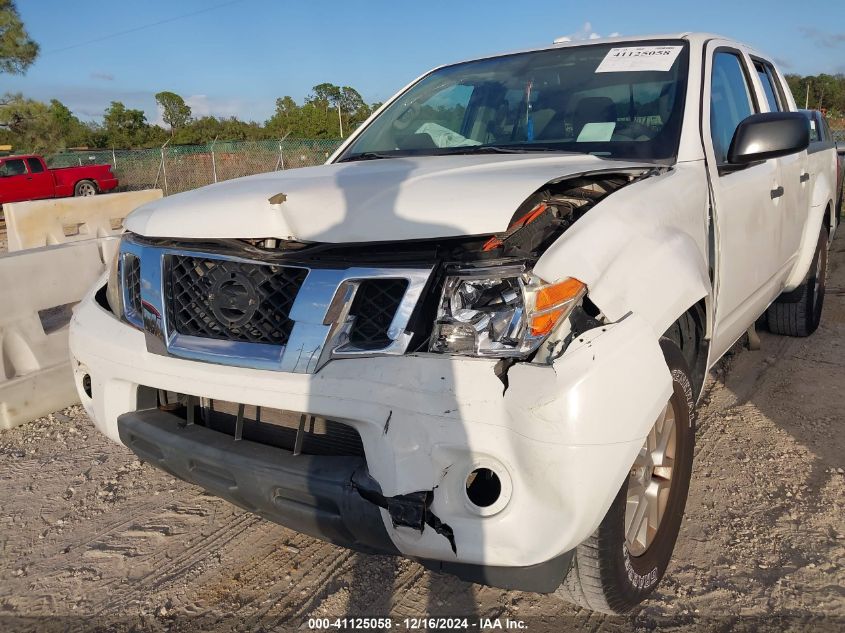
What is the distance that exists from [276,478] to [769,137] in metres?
2.31

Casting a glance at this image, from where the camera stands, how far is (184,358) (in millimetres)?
2133

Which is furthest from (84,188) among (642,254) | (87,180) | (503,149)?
(642,254)

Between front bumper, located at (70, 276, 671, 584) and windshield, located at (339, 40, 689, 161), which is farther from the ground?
windshield, located at (339, 40, 689, 161)

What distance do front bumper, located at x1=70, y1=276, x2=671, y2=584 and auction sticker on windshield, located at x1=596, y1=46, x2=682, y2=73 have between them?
5.46 ft

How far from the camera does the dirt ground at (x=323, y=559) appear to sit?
2.30m

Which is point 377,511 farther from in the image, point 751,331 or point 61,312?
point 61,312

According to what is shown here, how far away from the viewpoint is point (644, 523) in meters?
2.26

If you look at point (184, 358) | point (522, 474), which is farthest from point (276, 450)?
point (522, 474)

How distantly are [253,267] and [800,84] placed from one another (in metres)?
54.6

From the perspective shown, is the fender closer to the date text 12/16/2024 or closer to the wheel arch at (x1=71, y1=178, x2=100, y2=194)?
the date text 12/16/2024

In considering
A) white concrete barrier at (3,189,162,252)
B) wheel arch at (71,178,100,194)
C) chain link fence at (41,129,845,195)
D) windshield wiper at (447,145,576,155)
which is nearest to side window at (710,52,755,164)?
windshield wiper at (447,145,576,155)

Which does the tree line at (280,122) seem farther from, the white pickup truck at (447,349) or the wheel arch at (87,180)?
the white pickup truck at (447,349)

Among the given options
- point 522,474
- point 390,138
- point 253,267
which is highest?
point 390,138

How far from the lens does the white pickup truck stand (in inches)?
68.3
